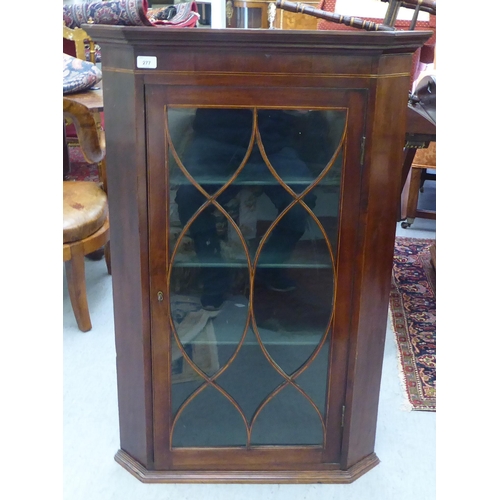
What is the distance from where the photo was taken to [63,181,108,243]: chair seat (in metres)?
1.70

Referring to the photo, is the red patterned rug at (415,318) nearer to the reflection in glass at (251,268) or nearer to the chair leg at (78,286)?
the reflection in glass at (251,268)

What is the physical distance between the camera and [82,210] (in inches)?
69.0

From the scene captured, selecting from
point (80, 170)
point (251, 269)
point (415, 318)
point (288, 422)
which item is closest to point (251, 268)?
point (251, 269)

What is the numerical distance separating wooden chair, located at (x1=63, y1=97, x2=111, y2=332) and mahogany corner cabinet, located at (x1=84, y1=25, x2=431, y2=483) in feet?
2.06

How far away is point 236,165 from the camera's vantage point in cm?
99

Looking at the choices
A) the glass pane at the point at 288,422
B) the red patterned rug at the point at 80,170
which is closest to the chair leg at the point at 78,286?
the glass pane at the point at 288,422

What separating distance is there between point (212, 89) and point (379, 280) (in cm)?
51

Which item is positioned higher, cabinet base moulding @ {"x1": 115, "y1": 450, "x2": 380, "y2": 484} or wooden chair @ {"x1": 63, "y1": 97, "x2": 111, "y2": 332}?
wooden chair @ {"x1": 63, "y1": 97, "x2": 111, "y2": 332}

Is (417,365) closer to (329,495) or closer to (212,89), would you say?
(329,495)

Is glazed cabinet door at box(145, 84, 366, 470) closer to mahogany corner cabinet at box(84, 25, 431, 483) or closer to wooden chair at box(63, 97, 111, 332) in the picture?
mahogany corner cabinet at box(84, 25, 431, 483)

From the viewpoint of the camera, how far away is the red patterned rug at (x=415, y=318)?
1.58 meters

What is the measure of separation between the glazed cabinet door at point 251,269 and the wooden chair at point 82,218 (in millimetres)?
707

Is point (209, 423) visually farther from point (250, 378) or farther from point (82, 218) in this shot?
point (82, 218)

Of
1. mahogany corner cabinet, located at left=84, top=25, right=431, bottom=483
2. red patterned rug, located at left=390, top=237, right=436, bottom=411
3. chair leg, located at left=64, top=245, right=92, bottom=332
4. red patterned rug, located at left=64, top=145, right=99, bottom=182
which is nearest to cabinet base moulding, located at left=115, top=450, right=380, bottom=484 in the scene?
mahogany corner cabinet, located at left=84, top=25, right=431, bottom=483
